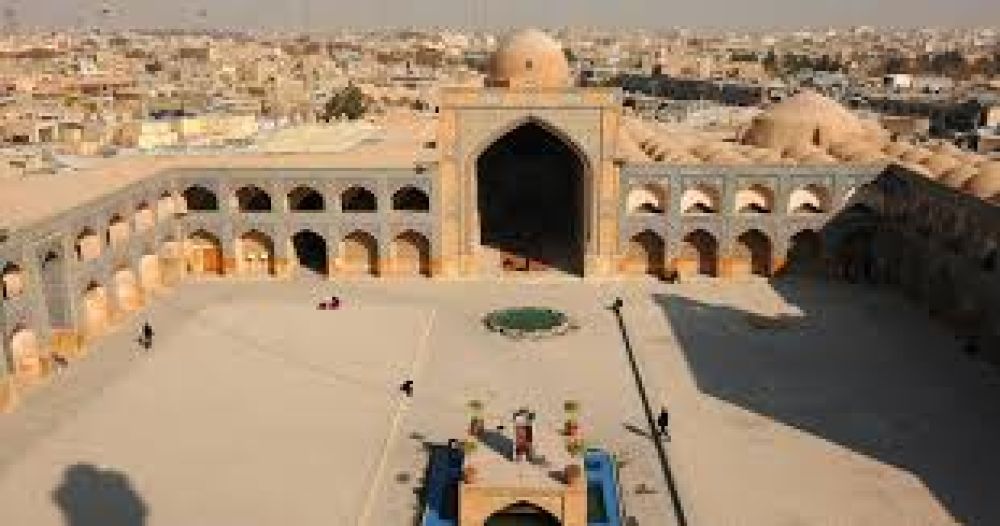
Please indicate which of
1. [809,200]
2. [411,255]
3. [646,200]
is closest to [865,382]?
[809,200]

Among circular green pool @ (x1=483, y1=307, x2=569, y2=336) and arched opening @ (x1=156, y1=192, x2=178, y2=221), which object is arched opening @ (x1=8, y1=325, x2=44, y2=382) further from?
circular green pool @ (x1=483, y1=307, x2=569, y2=336)

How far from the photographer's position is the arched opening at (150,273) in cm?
3303

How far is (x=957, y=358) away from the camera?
27.0 meters

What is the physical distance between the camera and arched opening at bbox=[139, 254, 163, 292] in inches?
1300

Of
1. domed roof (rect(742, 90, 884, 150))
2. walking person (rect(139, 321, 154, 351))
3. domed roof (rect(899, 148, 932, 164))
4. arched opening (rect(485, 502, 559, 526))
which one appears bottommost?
arched opening (rect(485, 502, 559, 526))

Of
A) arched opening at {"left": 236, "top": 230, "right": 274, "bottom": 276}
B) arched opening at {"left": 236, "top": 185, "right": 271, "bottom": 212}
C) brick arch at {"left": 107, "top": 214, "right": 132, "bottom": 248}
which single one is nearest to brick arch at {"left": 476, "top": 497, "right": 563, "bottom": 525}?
brick arch at {"left": 107, "top": 214, "right": 132, "bottom": 248}

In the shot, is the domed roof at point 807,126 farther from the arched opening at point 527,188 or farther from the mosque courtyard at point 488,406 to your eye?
the mosque courtyard at point 488,406

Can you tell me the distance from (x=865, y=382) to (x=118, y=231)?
74.1ft

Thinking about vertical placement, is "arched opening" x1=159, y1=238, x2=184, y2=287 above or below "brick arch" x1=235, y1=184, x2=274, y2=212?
below

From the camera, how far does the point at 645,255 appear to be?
3631 cm

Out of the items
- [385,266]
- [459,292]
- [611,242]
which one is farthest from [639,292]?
[385,266]

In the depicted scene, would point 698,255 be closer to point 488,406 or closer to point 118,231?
point 488,406

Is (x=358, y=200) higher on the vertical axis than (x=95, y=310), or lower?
higher

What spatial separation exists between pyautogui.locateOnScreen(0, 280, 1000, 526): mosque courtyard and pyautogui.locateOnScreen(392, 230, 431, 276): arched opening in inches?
97.8
